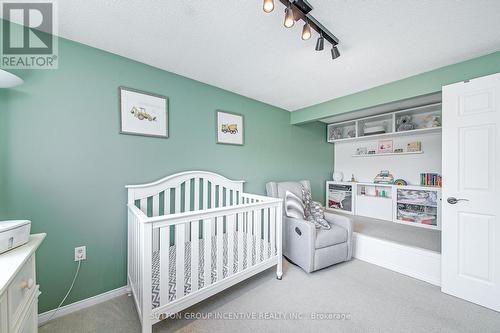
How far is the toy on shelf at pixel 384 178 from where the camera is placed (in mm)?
3427

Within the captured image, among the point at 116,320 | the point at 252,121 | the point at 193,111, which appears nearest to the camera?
the point at 116,320

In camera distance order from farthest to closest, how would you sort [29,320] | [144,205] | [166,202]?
[166,202], [144,205], [29,320]

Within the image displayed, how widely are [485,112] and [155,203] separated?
3.07m

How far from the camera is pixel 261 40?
158cm

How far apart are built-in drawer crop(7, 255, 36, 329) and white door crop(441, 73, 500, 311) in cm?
297

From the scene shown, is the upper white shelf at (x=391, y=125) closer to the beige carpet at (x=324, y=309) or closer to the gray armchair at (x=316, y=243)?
the gray armchair at (x=316, y=243)

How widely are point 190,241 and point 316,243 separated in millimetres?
1336

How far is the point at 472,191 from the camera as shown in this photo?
1.70 metres

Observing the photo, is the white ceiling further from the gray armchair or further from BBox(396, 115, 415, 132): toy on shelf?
the gray armchair

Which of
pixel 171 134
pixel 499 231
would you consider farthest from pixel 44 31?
pixel 499 231

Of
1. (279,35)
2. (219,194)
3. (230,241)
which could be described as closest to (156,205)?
(219,194)

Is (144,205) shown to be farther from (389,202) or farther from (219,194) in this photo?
(389,202)

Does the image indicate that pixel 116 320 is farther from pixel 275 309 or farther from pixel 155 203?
pixel 275 309

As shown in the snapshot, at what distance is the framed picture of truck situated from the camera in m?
2.46
